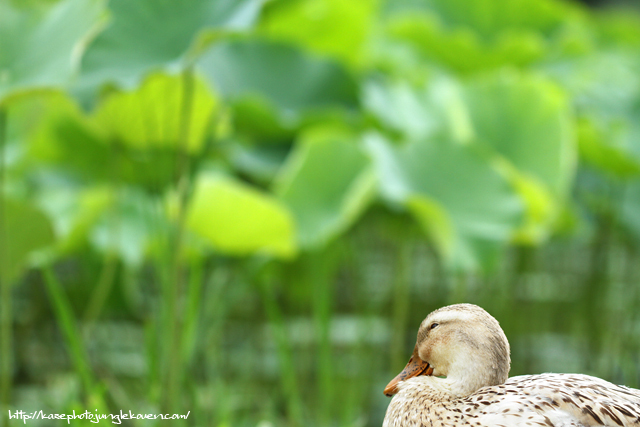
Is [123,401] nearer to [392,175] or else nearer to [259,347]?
[392,175]

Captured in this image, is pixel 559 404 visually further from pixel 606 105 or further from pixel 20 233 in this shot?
pixel 606 105

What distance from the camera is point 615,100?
159 cm

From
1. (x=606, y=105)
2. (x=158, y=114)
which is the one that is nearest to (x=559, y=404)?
(x=158, y=114)

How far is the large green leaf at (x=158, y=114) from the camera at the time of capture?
2.33 ft

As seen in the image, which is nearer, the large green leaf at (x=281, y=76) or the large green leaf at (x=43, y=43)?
the large green leaf at (x=43, y=43)

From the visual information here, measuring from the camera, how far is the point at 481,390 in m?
0.25

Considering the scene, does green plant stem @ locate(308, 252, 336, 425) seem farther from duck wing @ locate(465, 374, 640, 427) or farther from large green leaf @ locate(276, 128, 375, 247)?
duck wing @ locate(465, 374, 640, 427)

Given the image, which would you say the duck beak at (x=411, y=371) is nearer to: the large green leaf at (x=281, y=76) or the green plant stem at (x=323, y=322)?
the green plant stem at (x=323, y=322)

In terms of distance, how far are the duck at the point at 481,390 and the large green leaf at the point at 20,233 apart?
61 cm

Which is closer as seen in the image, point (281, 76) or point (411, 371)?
point (411, 371)

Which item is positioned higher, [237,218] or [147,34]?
[147,34]

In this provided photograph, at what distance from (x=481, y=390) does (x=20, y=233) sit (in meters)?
0.66

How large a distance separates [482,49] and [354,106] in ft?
1.39

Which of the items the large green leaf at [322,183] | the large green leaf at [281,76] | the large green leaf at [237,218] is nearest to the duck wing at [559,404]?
the large green leaf at [237,218]
